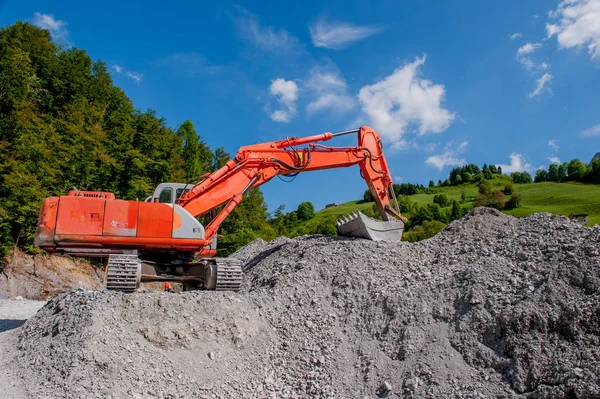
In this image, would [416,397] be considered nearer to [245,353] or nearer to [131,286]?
[245,353]

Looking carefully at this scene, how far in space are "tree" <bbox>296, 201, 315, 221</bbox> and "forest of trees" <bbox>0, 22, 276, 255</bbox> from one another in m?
54.6

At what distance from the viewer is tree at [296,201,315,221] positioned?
86125mm

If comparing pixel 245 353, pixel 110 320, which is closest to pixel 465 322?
pixel 245 353

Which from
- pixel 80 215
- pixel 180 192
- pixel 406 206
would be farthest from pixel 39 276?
pixel 406 206

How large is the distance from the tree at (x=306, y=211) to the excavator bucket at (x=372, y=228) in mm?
73777

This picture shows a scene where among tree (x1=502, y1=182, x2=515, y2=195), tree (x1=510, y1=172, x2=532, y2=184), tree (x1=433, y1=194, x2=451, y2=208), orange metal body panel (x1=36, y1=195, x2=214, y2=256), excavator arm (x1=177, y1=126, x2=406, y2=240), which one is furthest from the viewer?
tree (x1=510, y1=172, x2=532, y2=184)

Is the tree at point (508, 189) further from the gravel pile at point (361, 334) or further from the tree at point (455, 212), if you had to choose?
the gravel pile at point (361, 334)

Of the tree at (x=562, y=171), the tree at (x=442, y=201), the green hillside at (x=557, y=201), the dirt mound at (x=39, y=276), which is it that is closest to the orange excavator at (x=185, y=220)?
the dirt mound at (x=39, y=276)

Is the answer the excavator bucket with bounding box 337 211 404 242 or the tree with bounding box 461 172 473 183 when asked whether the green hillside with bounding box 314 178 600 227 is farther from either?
the excavator bucket with bounding box 337 211 404 242

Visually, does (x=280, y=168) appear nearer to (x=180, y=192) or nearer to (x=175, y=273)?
(x=180, y=192)

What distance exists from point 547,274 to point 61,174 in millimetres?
19601

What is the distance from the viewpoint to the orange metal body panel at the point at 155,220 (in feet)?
27.1

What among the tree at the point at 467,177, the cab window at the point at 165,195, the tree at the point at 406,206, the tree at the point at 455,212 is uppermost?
the tree at the point at 467,177

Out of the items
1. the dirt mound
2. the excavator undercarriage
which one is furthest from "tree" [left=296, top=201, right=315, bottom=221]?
the excavator undercarriage
